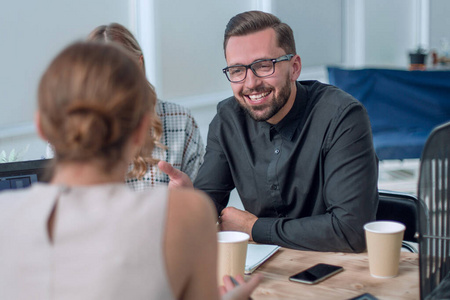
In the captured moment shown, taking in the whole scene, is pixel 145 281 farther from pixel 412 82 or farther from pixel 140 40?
pixel 412 82

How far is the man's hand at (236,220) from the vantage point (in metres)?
1.73

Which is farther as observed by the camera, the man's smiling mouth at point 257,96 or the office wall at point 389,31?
the office wall at point 389,31

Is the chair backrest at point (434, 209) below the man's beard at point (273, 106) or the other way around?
below

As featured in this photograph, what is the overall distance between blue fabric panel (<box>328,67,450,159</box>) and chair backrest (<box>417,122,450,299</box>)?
12.1 feet

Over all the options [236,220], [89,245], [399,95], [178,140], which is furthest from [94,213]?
[399,95]

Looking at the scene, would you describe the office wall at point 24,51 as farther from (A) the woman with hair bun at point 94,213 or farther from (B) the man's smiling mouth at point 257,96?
(A) the woman with hair bun at point 94,213

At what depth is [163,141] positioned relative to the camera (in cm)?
220

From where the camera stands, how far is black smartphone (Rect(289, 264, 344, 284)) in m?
1.26

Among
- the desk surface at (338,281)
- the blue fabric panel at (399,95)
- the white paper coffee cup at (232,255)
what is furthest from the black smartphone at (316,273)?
the blue fabric panel at (399,95)

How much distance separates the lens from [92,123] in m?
0.78

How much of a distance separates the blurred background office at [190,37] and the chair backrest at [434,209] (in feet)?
2.10

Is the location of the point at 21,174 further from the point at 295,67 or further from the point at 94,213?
the point at 295,67

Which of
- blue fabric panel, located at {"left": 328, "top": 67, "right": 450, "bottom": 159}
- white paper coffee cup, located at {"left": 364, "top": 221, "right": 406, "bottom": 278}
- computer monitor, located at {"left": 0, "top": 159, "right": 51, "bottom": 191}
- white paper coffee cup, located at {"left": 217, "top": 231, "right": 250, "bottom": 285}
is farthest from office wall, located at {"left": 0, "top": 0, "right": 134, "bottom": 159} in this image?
blue fabric panel, located at {"left": 328, "top": 67, "right": 450, "bottom": 159}

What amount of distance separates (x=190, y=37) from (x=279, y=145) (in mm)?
2340
